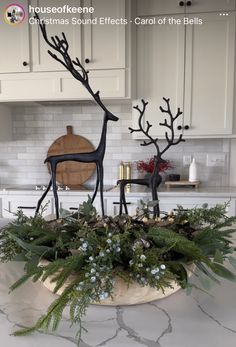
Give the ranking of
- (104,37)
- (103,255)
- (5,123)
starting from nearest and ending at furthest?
1. (103,255)
2. (104,37)
3. (5,123)

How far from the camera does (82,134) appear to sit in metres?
2.81

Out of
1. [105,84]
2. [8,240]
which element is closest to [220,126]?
[105,84]

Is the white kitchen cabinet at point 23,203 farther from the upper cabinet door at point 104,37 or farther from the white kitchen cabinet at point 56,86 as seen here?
the upper cabinet door at point 104,37

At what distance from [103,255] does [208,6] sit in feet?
8.04

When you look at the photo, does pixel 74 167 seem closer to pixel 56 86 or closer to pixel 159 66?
pixel 56 86

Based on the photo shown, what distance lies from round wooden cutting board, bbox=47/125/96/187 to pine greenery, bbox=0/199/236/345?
206cm

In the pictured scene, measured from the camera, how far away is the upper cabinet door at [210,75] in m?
2.32

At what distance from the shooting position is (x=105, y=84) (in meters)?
2.32

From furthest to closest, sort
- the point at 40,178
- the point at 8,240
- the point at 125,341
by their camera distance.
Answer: the point at 40,178 → the point at 8,240 → the point at 125,341

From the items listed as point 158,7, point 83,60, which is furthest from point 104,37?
point 158,7

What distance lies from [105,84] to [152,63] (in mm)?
446

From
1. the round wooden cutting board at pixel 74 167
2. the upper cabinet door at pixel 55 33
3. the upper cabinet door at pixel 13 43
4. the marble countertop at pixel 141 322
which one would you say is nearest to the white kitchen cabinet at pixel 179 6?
the upper cabinet door at pixel 55 33

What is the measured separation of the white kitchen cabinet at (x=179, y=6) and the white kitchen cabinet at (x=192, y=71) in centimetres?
6

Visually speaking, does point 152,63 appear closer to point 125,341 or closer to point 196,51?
point 196,51
